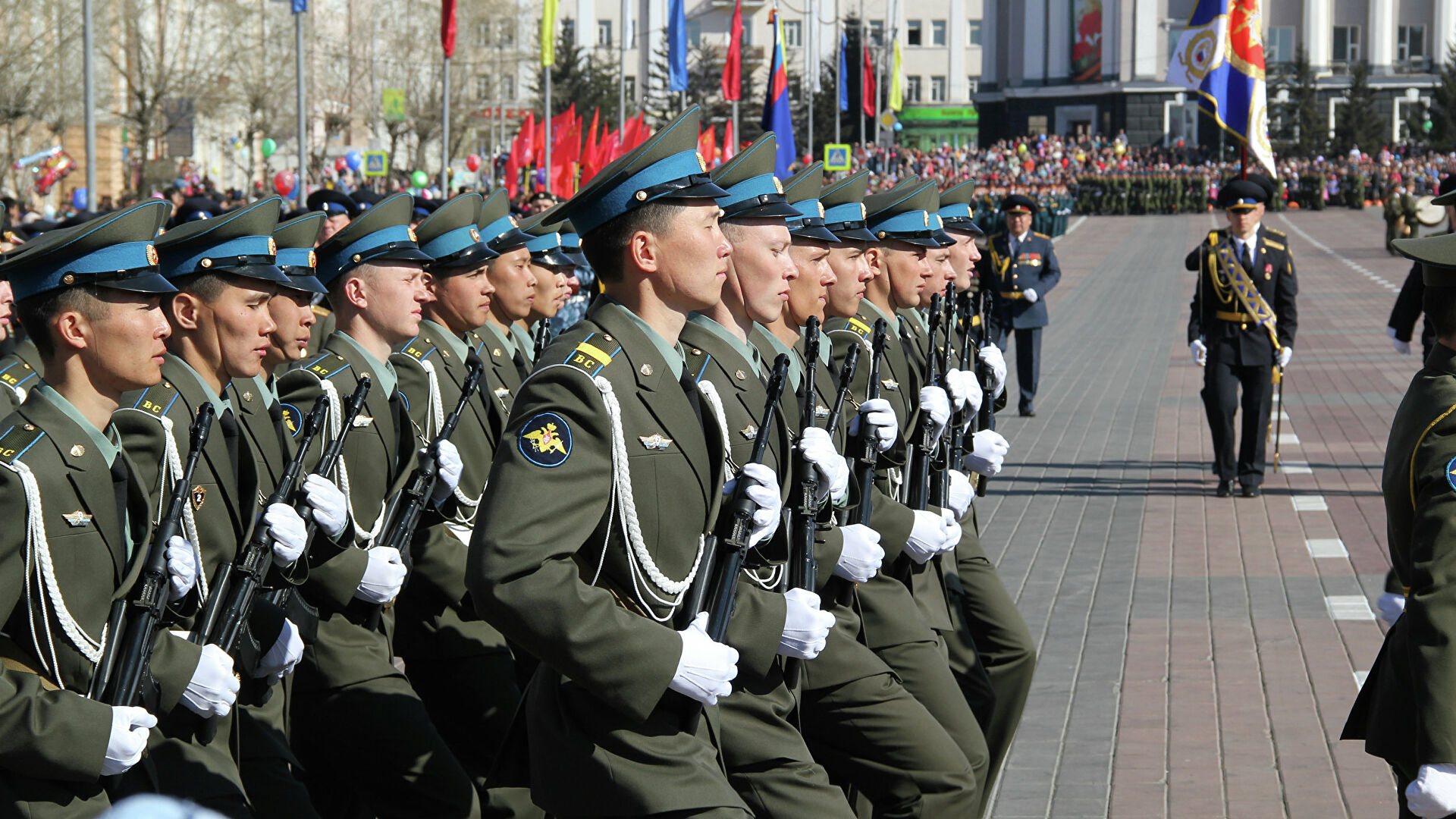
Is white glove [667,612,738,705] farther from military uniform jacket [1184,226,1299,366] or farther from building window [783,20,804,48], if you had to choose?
building window [783,20,804,48]

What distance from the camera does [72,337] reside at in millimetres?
3598

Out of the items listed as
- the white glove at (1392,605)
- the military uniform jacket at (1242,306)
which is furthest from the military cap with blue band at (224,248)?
the military uniform jacket at (1242,306)

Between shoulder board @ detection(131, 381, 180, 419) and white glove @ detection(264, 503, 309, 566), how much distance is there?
0.39m

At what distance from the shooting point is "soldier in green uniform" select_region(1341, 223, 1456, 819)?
3.38m

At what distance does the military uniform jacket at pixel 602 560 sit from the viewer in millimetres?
3166

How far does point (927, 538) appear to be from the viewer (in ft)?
16.4

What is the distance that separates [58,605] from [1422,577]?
2.63 metres

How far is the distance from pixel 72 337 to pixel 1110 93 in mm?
83020

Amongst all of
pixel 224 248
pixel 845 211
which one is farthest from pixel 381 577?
pixel 845 211

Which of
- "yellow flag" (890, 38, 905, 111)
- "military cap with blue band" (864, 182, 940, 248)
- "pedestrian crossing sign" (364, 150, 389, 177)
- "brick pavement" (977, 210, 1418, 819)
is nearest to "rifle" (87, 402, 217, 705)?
"brick pavement" (977, 210, 1418, 819)

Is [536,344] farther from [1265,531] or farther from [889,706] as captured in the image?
[1265,531]

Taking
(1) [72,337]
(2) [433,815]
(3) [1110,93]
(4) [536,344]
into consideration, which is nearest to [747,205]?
(1) [72,337]

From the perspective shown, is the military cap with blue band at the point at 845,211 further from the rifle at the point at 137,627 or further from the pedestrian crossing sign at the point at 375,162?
the pedestrian crossing sign at the point at 375,162

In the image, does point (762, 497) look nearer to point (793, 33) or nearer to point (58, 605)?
point (58, 605)
